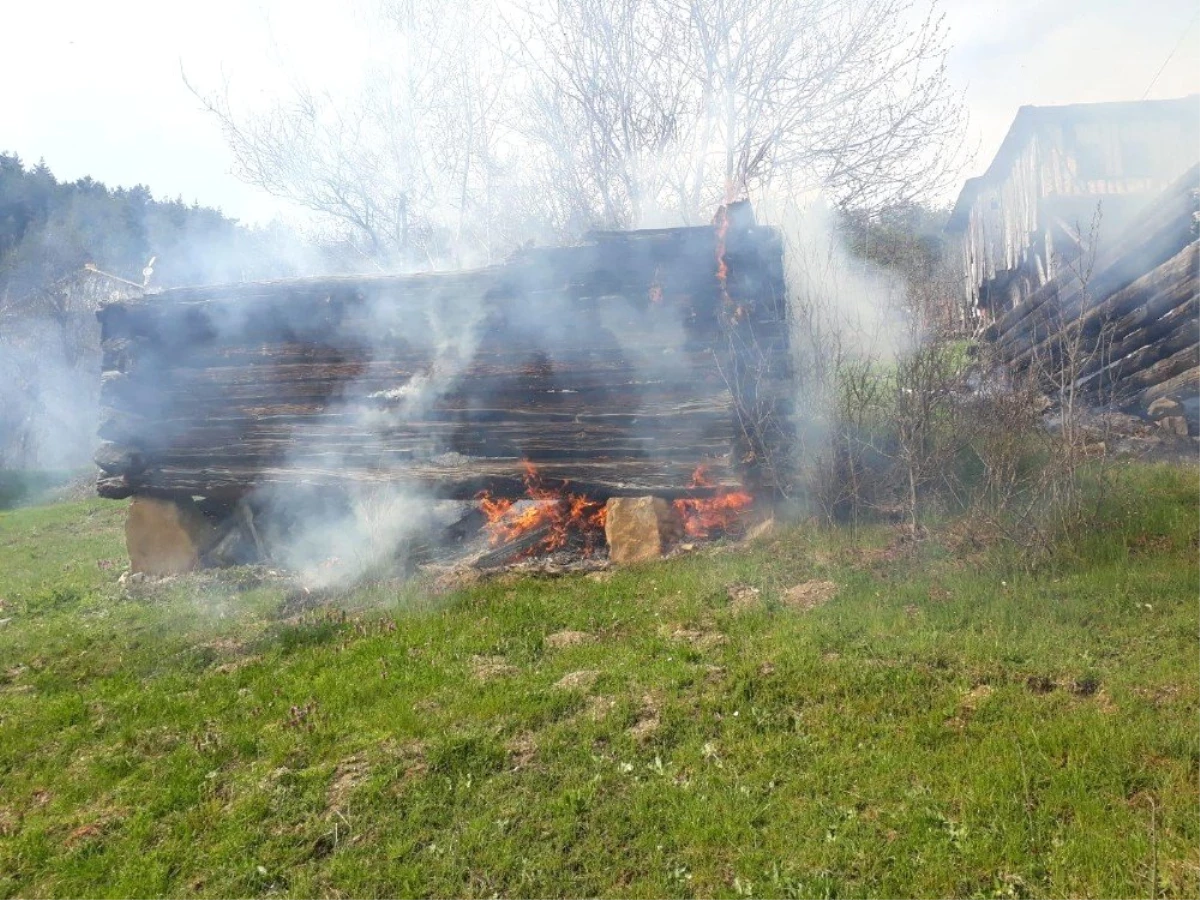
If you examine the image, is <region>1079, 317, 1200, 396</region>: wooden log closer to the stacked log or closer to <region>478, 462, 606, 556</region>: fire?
the stacked log

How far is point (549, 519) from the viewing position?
7.93 m

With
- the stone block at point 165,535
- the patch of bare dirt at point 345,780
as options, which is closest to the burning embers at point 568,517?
the patch of bare dirt at point 345,780

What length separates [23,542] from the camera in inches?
525

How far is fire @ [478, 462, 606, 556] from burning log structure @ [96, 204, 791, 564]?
9 centimetres

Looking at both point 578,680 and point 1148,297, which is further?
point 1148,297

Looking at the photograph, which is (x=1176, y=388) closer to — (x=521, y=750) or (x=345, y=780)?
(x=521, y=750)

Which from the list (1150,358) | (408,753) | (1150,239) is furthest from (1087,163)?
(408,753)

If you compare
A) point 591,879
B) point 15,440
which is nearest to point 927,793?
point 591,879

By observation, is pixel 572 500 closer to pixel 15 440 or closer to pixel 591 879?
pixel 591 879

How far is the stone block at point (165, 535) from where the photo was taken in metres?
9.29

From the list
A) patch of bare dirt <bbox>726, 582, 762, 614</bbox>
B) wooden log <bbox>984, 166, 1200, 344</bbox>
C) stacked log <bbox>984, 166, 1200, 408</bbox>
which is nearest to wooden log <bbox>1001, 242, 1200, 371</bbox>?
stacked log <bbox>984, 166, 1200, 408</bbox>

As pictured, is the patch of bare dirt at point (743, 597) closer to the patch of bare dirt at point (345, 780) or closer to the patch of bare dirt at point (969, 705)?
the patch of bare dirt at point (969, 705)

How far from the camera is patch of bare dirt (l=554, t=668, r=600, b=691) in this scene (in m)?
4.61

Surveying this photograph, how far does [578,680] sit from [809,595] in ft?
6.37
